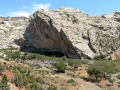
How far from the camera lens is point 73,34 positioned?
139125 mm

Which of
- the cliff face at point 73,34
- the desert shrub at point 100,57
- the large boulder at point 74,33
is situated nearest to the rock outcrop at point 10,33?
the cliff face at point 73,34

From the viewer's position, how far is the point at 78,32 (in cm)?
14250

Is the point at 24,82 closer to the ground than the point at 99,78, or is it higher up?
higher up

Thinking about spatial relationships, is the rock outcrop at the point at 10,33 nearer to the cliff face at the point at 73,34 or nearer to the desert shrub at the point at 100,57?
the cliff face at the point at 73,34

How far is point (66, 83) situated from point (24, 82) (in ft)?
58.4

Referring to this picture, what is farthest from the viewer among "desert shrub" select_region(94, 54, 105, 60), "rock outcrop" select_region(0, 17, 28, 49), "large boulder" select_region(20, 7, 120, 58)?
"rock outcrop" select_region(0, 17, 28, 49)

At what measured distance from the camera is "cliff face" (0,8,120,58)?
13525 cm

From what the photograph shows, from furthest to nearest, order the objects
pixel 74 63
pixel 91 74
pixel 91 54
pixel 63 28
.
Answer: pixel 63 28 → pixel 91 54 → pixel 74 63 → pixel 91 74

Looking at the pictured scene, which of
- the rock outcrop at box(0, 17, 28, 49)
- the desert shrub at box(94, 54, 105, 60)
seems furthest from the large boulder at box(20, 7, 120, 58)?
the rock outcrop at box(0, 17, 28, 49)

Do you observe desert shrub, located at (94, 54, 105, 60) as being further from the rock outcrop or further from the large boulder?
the rock outcrop

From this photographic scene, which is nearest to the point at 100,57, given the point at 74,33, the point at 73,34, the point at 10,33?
the point at 73,34

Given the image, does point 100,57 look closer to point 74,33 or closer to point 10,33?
point 74,33

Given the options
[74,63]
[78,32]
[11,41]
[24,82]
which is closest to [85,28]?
[78,32]

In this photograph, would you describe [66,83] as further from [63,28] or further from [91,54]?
[63,28]
